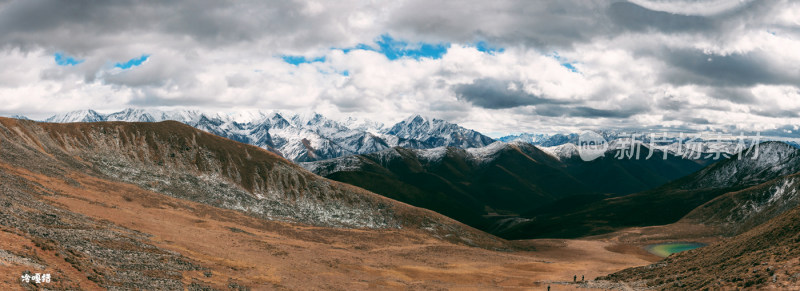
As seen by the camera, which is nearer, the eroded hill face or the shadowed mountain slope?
the shadowed mountain slope

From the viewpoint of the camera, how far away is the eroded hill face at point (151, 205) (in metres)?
44.0

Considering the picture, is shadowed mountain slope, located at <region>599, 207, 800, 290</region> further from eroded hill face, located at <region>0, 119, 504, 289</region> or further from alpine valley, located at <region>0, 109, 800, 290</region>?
eroded hill face, located at <region>0, 119, 504, 289</region>

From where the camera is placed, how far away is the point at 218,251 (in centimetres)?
7156

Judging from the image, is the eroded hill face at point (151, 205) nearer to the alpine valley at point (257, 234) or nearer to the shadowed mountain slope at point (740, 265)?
the alpine valley at point (257, 234)

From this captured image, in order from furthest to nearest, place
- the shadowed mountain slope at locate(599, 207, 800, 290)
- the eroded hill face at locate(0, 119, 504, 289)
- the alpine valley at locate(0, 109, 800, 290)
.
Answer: the alpine valley at locate(0, 109, 800, 290) < the eroded hill face at locate(0, 119, 504, 289) < the shadowed mountain slope at locate(599, 207, 800, 290)

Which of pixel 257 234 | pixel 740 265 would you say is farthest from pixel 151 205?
pixel 740 265

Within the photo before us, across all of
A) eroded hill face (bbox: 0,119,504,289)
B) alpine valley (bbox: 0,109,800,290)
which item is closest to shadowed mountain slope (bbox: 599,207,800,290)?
alpine valley (bbox: 0,109,800,290)

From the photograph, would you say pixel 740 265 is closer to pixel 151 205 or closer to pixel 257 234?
pixel 257 234

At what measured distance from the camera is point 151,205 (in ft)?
323

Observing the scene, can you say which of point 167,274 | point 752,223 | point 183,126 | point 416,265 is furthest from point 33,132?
point 752,223

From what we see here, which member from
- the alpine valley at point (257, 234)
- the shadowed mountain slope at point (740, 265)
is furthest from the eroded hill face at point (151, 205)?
the shadowed mountain slope at point (740, 265)

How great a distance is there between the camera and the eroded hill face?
43969 mm

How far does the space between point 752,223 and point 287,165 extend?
19278 centimetres

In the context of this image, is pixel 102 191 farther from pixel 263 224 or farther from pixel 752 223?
pixel 752 223
